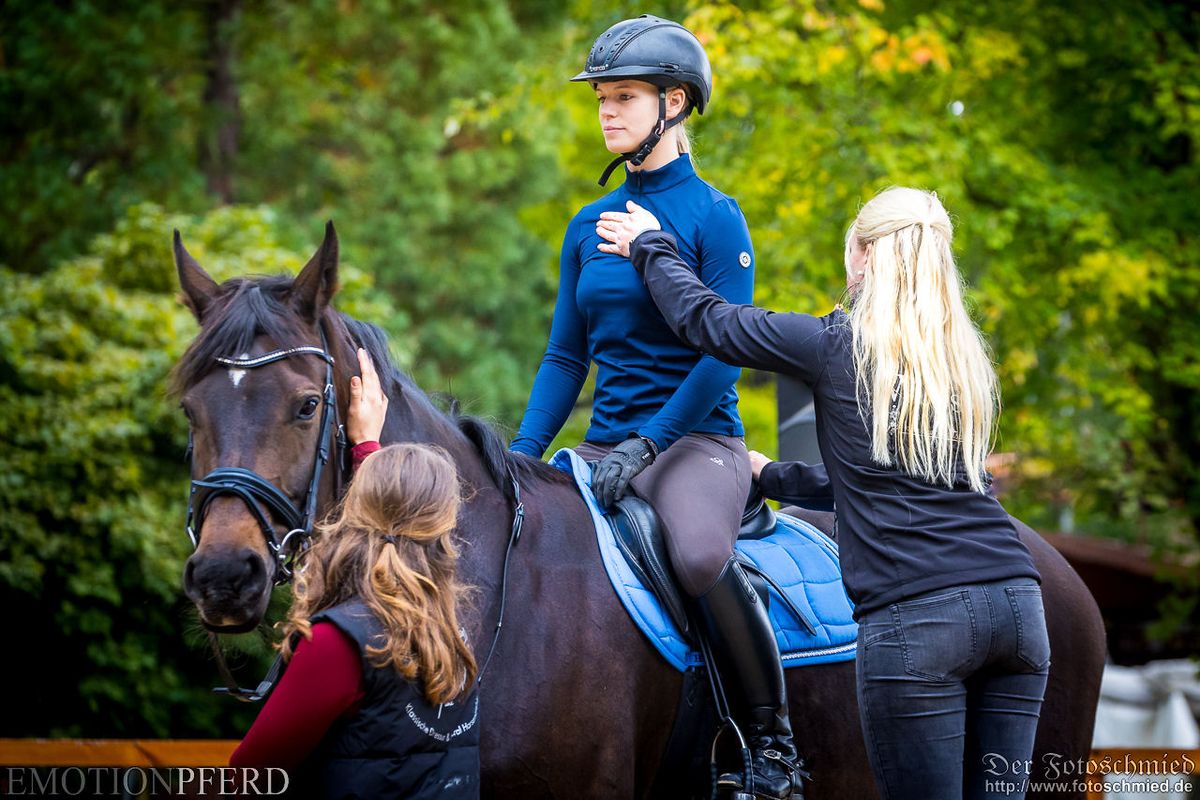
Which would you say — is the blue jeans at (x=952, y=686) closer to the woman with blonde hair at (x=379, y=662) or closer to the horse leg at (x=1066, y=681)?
the woman with blonde hair at (x=379, y=662)

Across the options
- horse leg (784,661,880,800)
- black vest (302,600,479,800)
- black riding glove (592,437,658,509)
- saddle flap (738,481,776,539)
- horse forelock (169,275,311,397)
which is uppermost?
horse forelock (169,275,311,397)

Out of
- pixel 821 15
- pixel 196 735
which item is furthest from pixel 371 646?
pixel 821 15

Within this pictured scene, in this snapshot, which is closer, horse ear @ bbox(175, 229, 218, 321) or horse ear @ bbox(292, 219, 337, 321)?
horse ear @ bbox(292, 219, 337, 321)

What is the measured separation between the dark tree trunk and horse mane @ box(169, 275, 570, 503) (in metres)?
14.0

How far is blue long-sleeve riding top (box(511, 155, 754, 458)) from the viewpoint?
11.9 ft

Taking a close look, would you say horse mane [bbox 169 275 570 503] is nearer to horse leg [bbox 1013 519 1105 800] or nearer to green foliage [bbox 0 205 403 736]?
horse leg [bbox 1013 519 1105 800]

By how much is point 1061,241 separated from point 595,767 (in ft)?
29.2

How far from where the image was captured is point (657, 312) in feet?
12.3

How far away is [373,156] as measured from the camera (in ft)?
58.2

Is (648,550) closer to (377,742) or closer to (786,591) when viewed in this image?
(786,591)

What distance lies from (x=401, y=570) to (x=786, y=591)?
66.9 inches

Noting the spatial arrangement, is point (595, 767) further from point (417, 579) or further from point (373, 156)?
point (373, 156)

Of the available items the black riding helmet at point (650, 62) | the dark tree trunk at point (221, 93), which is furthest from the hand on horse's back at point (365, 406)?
the dark tree trunk at point (221, 93)
